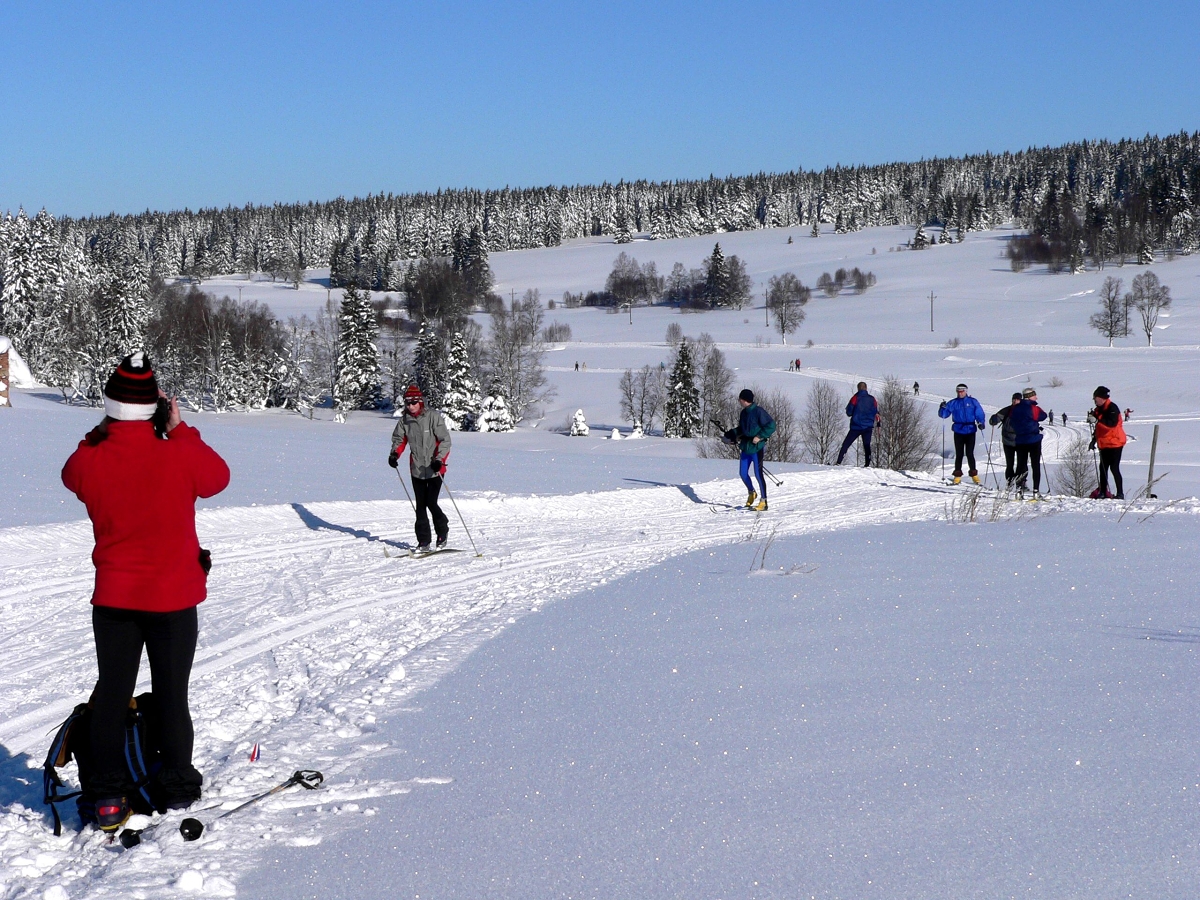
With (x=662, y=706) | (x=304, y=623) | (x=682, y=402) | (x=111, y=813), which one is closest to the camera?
(x=111, y=813)

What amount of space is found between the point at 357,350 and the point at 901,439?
119ft

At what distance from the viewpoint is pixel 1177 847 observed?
2.88m

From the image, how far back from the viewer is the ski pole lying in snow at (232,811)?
3.39m

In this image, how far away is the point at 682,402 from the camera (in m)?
60.6

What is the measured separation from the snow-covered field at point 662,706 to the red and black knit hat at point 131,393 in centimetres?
151

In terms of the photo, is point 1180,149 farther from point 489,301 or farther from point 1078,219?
point 489,301

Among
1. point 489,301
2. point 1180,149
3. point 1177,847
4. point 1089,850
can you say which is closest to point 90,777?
point 1089,850

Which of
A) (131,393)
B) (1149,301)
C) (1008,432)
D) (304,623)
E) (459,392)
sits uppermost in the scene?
(1149,301)

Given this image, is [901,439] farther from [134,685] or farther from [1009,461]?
[134,685]

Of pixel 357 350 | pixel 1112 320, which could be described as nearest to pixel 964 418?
pixel 357 350

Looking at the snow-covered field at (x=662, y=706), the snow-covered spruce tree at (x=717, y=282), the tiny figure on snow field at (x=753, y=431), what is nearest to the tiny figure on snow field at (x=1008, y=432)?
the snow-covered field at (x=662, y=706)

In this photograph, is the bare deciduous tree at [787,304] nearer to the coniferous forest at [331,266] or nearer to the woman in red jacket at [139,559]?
the coniferous forest at [331,266]

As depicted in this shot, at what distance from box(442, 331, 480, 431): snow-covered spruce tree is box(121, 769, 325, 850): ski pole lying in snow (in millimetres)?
53076

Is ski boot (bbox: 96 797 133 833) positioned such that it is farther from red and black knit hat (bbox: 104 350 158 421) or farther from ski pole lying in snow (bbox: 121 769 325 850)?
red and black knit hat (bbox: 104 350 158 421)
